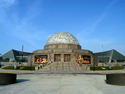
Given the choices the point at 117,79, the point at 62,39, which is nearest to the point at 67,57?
the point at 62,39

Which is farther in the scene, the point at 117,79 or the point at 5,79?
the point at 5,79

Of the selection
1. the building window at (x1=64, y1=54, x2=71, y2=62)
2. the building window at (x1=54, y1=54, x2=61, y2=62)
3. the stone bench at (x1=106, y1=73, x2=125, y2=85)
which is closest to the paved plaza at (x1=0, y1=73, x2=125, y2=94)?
the stone bench at (x1=106, y1=73, x2=125, y2=85)

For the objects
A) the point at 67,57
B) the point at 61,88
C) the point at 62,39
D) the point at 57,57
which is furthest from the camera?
the point at 62,39

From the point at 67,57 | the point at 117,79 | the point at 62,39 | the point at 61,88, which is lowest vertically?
the point at 61,88

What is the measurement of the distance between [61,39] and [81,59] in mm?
11240

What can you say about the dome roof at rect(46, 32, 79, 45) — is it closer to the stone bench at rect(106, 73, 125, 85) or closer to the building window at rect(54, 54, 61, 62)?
the building window at rect(54, 54, 61, 62)

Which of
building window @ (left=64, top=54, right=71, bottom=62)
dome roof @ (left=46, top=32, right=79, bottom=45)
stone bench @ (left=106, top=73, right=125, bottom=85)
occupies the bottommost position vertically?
stone bench @ (left=106, top=73, right=125, bottom=85)

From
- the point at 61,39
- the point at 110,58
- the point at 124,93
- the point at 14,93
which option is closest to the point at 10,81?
the point at 14,93

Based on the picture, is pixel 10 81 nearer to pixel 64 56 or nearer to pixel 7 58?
pixel 64 56

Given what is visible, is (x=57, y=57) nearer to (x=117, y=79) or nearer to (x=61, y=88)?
(x=117, y=79)

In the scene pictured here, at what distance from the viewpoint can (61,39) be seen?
124 feet

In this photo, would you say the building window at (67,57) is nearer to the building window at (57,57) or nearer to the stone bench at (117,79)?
the building window at (57,57)

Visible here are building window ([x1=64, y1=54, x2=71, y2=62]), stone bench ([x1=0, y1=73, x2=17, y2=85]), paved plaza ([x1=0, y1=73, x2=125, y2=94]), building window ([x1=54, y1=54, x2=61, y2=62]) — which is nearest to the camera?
paved plaza ([x1=0, y1=73, x2=125, y2=94])

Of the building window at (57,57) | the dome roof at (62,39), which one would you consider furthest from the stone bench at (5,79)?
the dome roof at (62,39)
